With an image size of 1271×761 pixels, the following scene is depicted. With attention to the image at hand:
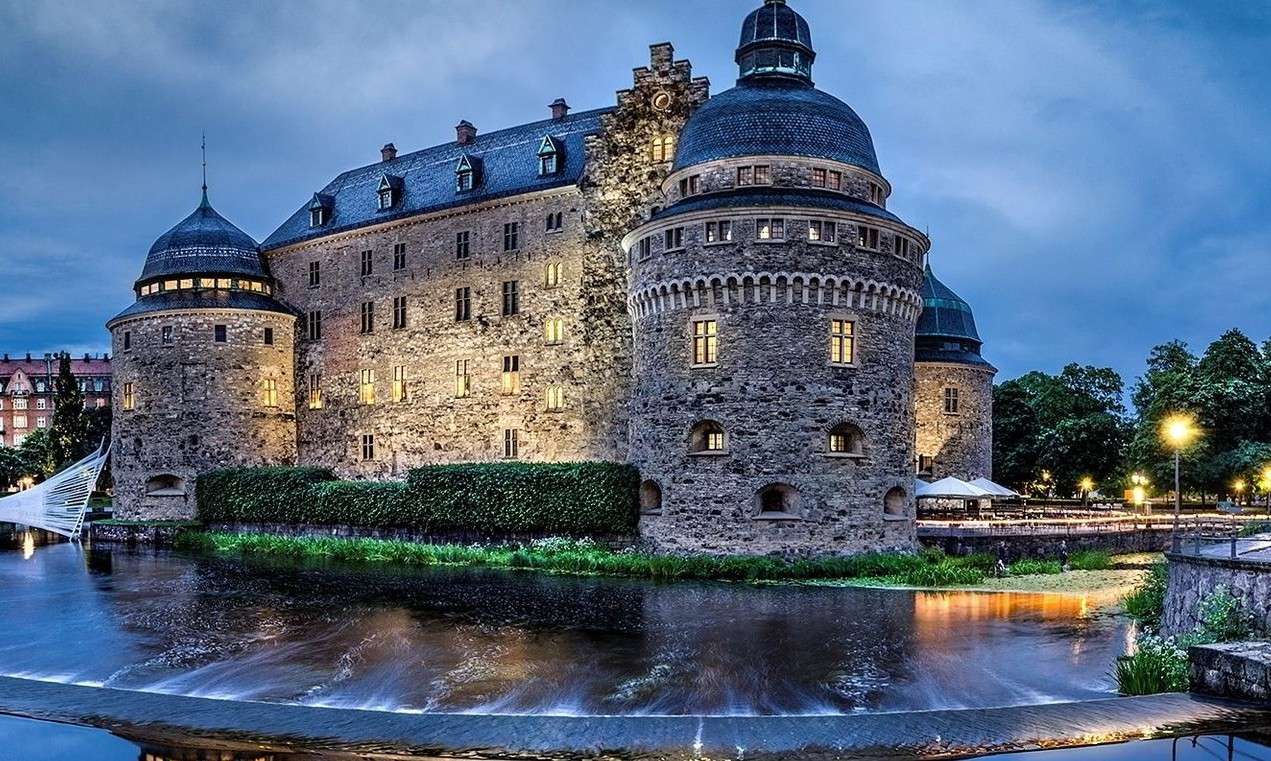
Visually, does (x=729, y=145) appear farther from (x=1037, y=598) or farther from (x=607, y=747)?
(x=607, y=747)

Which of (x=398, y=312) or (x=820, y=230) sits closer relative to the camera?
(x=820, y=230)

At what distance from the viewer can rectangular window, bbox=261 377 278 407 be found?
54.9 m

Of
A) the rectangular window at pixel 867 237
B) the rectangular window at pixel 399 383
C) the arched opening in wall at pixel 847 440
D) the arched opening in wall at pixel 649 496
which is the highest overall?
the rectangular window at pixel 867 237

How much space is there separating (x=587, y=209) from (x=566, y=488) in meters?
13.3

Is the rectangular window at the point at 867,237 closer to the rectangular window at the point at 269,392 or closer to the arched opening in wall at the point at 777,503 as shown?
the arched opening in wall at the point at 777,503

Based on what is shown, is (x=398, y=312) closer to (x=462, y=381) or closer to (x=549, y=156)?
(x=462, y=381)

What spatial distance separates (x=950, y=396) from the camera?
55.1 metres

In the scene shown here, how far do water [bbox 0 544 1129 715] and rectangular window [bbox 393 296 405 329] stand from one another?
1995cm

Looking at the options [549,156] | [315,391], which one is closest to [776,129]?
[549,156]

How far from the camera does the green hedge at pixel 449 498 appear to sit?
3847 cm

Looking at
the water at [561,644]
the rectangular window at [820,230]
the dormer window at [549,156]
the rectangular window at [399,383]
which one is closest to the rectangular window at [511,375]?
the rectangular window at [399,383]

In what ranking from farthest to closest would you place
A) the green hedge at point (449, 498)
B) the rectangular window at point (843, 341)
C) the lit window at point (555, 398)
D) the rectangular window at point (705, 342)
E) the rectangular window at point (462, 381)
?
the rectangular window at point (462, 381) < the lit window at point (555, 398) < the green hedge at point (449, 498) < the rectangular window at point (705, 342) < the rectangular window at point (843, 341)

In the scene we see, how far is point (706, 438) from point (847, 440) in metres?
4.77

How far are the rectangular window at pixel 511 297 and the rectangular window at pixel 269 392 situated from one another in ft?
48.0
